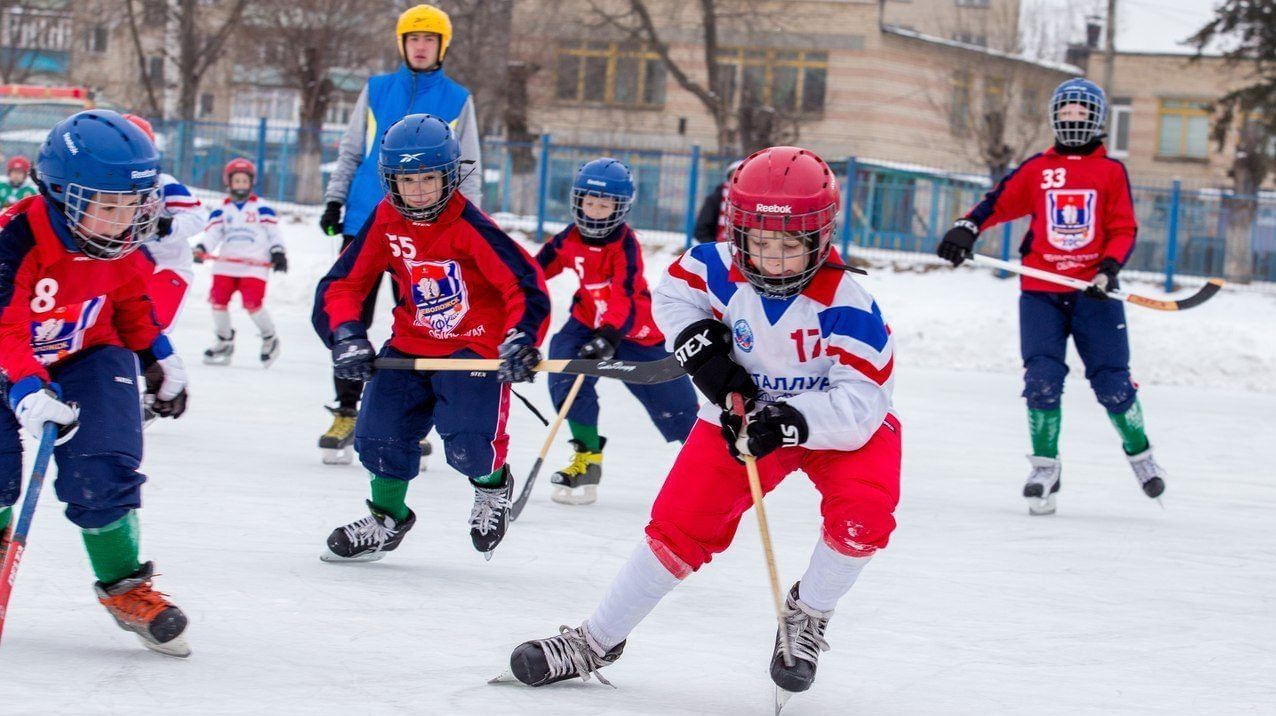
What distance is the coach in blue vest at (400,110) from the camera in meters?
5.57

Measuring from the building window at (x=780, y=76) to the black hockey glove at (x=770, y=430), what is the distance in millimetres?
27221

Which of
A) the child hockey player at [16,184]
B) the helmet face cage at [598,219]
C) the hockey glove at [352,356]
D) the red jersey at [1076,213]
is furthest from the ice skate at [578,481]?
the child hockey player at [16,184]

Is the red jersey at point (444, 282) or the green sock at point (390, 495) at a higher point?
the red jersey at point (444, 282)

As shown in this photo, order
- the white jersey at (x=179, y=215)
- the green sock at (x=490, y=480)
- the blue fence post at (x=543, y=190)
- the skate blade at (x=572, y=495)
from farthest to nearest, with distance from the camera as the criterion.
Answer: the blue fence post at (x=543, y=190) → the white jersey at (x=179, y=215) → the skate blade at (x=572, y=495) → the green sock at (x=490, y=480)

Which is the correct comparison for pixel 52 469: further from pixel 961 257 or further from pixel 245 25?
pixel 245 25

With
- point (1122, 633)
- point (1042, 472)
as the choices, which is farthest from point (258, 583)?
point (1042, 472)

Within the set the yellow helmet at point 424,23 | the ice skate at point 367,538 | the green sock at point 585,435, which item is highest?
the yellow helmet at point 424,23

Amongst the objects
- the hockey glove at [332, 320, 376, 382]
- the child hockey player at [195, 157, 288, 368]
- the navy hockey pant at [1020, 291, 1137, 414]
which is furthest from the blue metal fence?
the hockey glove at [332, 320, 376, 382]

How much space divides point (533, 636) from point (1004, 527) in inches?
101

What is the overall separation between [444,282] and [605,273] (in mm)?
1762

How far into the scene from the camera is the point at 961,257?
587 centimetres

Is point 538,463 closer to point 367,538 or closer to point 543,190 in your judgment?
point 367,538

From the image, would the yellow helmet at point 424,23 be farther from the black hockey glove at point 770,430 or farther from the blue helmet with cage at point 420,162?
the black hockey glove at point 770,430

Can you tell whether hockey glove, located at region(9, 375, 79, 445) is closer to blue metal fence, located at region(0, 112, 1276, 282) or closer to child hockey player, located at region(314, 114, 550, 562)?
child hockey player, located at region(314, 114, 550, 562)
